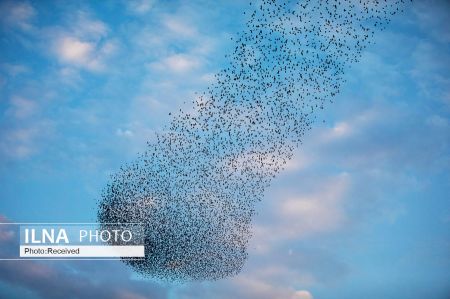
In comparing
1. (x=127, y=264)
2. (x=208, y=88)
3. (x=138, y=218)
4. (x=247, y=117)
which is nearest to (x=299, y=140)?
(x=247, y=117)

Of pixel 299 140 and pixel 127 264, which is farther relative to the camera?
pixel 127 264

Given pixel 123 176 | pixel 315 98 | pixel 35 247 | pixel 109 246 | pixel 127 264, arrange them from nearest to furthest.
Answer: pixel 315 98 < pixel 35 247 < pixel 109 246 < pixel 123 176 < pixel 127 264

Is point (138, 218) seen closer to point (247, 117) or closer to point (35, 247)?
point (35, 247)

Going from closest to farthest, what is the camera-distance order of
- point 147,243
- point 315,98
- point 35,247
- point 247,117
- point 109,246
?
point 315,98
point 247,117
point 35,247
point 109,246
point 147,243

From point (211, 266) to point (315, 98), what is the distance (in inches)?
880

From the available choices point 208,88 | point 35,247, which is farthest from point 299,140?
point 35,247

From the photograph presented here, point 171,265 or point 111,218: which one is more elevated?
point 111,218

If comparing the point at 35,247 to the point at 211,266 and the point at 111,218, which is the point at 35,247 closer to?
the point at 111,218

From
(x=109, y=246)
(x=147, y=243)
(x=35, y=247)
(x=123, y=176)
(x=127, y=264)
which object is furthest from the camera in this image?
(x=127, y=264)

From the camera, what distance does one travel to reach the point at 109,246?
121ft

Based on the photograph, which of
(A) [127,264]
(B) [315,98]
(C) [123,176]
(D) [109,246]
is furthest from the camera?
(A) [127,264]

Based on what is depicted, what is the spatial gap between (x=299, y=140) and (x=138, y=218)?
17412 mm

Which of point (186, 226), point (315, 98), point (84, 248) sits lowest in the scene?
point (84, 248)

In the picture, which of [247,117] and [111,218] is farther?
[111,218]
